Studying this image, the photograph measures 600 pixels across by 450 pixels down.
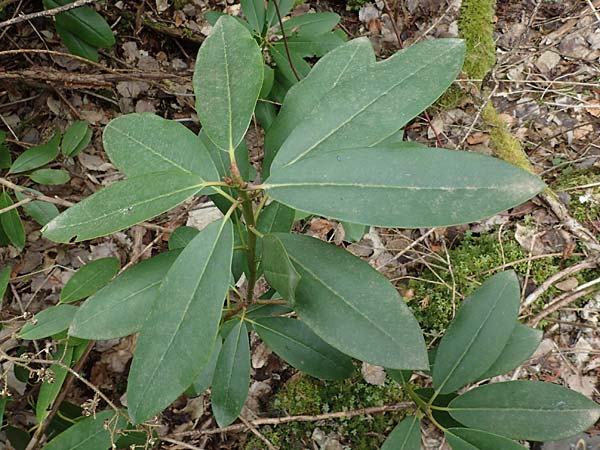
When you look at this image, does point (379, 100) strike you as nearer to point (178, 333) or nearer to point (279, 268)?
point (279, 268)

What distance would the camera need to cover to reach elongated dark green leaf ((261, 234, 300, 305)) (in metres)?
0.76

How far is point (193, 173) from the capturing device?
910 mm

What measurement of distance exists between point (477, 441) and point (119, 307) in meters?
0.86

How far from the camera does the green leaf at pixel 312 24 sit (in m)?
2.01

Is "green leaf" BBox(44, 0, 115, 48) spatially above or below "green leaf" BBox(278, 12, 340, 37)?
above

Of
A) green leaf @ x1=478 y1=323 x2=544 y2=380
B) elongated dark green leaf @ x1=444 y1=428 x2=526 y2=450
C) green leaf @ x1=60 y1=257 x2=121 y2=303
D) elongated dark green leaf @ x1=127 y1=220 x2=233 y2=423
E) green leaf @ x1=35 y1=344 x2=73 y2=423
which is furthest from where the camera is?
green leaf @ x1=60 y1=257 x2=121 y2=303

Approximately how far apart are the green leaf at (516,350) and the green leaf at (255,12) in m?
1.46

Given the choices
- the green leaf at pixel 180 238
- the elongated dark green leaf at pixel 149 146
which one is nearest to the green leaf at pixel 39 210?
the green leaf at pixel 180 238

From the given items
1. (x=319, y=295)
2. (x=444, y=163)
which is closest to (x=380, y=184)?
(x=444, y=163)

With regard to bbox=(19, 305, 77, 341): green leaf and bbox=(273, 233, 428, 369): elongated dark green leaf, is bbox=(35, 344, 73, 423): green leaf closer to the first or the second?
bbox=(19, 305, 77, 341): green leaf

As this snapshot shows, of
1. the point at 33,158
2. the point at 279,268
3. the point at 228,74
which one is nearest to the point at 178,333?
the point at 279,268

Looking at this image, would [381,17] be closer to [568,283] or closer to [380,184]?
[568,283]

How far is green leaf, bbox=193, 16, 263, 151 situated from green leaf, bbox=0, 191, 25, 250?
114 cm

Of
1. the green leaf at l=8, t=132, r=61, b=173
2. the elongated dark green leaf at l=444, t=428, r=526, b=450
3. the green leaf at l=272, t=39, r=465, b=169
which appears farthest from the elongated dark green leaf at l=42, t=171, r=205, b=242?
the green leaf at l=8, t=132, r=61, b=173
